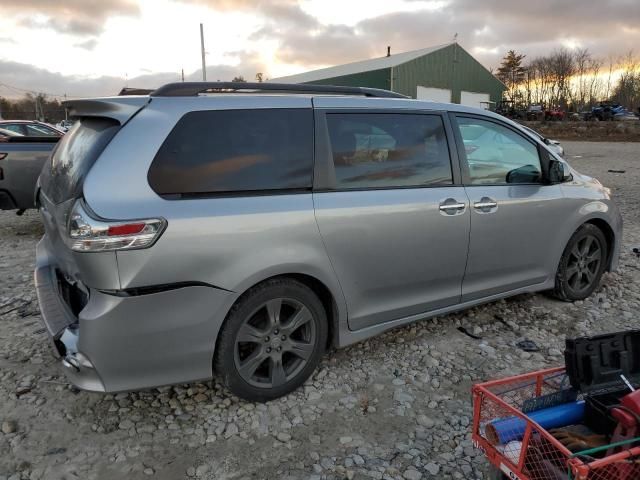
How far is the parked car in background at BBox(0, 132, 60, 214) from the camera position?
6.30 metres

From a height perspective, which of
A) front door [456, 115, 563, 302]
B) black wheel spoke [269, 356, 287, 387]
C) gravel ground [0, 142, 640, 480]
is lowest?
gravel ground [0, 142, 640, 480]

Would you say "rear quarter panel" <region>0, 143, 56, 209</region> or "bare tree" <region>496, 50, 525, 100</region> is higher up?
"bare tree" <region>496, 50, 525, 100</region>

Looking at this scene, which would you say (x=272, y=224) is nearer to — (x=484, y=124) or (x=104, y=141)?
(x=104, y=141)

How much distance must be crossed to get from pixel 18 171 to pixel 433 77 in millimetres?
30536

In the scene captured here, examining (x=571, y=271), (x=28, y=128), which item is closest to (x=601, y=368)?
(x=571, y=271)

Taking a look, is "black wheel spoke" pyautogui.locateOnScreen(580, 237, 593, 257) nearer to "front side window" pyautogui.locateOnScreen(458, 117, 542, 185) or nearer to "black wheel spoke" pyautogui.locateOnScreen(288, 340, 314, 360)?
"front side window" pyautogui.locateOnScreen(458, 117, 542, 185)

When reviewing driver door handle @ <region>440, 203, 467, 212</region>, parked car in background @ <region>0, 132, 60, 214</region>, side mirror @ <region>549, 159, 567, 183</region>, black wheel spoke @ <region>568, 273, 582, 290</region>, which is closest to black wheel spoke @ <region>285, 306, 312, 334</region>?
driver door handle @ <region>440, 203, 467, 212</region>

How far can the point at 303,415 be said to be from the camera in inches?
111

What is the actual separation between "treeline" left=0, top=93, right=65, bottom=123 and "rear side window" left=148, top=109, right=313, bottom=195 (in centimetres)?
6957

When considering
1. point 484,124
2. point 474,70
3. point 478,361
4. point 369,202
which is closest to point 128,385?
point 369,202

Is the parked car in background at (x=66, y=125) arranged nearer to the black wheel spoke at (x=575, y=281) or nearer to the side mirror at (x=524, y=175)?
the side mirror at (x=524, y=175)

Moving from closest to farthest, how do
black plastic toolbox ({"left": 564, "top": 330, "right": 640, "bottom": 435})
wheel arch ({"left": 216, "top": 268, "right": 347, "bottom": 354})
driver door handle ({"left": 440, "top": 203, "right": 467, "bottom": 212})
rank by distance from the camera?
black plastic toolbox ({"left": 564, "top": 330, "right": 640, "bottom": 435})
wheel arch ({"left": 216, "top": 268, "right": 347, "bottom": 354})
driver door handle ({"left": 440, "top": 203, "right": 467, "bottom": 212})

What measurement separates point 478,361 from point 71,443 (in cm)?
254

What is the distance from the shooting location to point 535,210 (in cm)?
376
